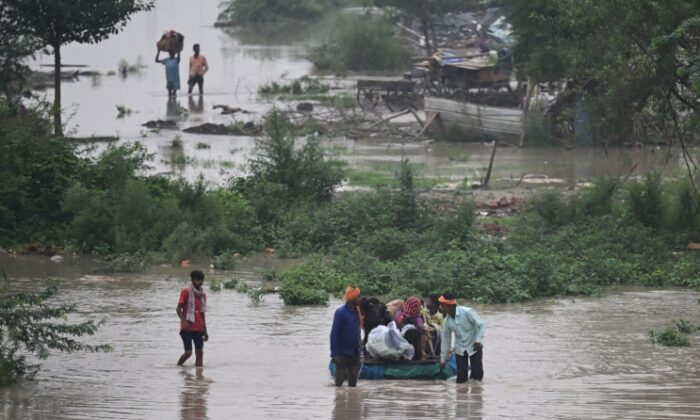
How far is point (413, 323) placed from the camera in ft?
44.8

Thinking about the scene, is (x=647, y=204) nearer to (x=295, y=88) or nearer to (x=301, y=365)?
(x=301, y=365)

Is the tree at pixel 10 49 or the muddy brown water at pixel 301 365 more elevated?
the tree at pixel 10 49

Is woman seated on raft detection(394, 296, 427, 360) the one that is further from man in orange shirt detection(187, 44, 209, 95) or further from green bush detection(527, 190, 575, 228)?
man in orange shirt detection(187, 44, 209, 95)

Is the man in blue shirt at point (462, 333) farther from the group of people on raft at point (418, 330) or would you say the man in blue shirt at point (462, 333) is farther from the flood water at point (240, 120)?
the flood water at point (240, 120)

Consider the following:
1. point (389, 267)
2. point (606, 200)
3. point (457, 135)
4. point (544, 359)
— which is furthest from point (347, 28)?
point (544, 359)

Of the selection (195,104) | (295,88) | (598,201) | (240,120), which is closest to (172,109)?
(195,104)

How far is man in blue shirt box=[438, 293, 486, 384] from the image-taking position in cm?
1295

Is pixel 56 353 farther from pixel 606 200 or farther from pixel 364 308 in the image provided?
pixel 606 200

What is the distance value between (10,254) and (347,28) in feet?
93.7

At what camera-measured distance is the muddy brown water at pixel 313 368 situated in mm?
11750

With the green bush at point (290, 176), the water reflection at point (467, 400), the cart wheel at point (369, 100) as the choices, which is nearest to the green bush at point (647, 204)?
the green bush at point (290, 176)

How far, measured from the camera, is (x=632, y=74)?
766 inches

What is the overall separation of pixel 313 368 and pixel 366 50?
3457cm

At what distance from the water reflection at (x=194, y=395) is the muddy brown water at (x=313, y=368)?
19 millimetres
